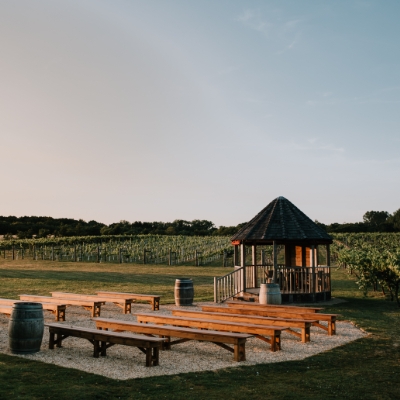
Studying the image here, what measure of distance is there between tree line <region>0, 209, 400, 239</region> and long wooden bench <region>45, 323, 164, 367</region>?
68.1 m

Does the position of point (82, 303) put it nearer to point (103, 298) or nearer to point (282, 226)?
point (103, 298)

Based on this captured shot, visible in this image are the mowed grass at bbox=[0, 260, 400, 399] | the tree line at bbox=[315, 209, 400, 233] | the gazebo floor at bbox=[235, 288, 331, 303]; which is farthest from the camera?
the tree line at bbox=[315, 209, 400, 233]

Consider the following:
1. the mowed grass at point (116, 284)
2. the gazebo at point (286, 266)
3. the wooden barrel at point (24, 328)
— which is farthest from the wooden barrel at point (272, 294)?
the wooden barrel at point (24, 328)

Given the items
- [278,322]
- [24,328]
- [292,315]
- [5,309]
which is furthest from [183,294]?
[24,328]

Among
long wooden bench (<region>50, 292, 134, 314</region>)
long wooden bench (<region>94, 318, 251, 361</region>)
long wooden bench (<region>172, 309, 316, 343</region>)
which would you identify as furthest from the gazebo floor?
long wooden bench (<region>94, 318, 251, 361</region>)

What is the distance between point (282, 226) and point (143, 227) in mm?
79371

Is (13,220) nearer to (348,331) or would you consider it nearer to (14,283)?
(14,283)

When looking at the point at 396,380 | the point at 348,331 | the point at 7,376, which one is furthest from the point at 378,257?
the point at 7,376

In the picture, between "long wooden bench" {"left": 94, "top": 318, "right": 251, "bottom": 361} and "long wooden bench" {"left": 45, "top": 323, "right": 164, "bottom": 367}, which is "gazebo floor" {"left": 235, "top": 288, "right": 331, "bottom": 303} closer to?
"long wooden bench" {"left": 94, "top": 318, "right": 251, "bottom": 361}

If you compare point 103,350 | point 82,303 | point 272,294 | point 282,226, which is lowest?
point 103,350

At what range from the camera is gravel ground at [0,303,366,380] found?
795 cm

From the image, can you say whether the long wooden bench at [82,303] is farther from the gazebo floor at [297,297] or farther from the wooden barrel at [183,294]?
the gazebo floor at [297,297]

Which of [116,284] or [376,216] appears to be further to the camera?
[376,216]

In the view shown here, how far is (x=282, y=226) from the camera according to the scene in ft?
58.6
